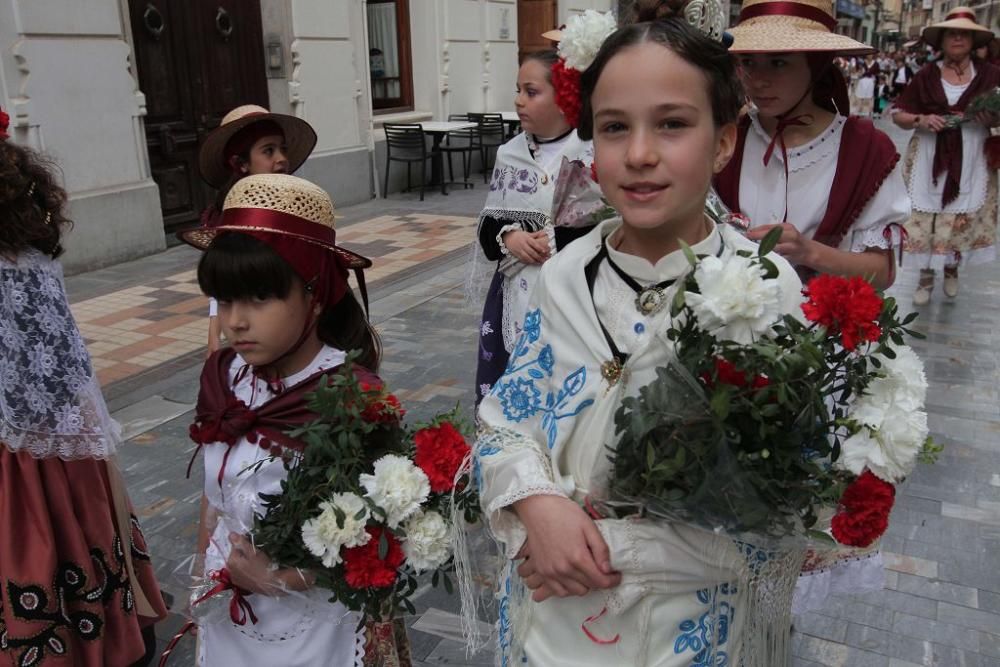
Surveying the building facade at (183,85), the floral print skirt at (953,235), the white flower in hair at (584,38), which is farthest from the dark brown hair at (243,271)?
the floral print skirt at (953,235)

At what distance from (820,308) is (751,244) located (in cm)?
38

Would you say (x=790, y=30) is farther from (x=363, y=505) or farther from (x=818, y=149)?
(x=363, y=505)

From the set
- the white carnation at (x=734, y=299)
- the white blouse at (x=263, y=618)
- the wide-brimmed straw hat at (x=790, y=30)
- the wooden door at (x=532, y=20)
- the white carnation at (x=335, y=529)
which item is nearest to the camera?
the white carnation at (x=734, y=299)

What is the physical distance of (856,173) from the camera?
231cm

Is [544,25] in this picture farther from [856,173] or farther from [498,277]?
[856,173]

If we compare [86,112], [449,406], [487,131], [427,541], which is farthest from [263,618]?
[487,131]

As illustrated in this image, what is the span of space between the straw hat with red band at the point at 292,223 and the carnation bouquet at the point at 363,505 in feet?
1.20

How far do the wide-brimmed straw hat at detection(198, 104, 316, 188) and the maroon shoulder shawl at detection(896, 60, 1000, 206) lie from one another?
526 centimetres

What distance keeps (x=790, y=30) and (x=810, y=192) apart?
45cm

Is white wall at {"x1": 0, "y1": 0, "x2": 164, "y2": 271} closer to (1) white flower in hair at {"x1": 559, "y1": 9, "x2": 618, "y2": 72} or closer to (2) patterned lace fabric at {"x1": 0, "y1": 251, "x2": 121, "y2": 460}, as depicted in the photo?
(2) patterned lace fabric at {"x1": 0, "y1": 251, "x2": 121, "y2": 460}

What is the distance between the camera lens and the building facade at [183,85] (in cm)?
730

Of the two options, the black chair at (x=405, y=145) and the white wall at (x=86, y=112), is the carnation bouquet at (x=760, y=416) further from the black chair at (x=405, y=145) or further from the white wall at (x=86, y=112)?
the black chair at (x=405, y=145)

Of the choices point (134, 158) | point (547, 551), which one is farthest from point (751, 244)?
point (134, 158)

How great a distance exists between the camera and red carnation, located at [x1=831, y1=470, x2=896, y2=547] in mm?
1324
